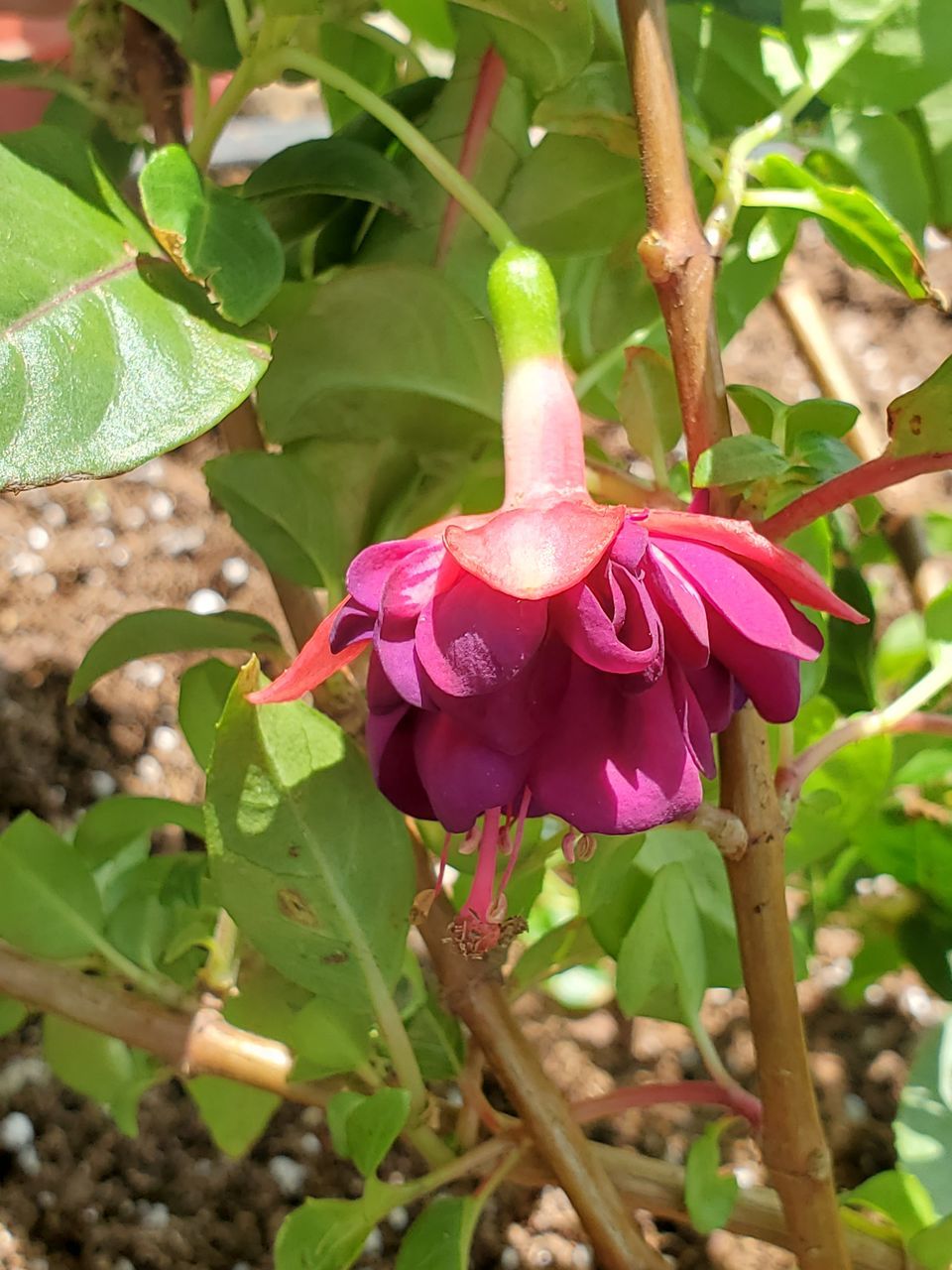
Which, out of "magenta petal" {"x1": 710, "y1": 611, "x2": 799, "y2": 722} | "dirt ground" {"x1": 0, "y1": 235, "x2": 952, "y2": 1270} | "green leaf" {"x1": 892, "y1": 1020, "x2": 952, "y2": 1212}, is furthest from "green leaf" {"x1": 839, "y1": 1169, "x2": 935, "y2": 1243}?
"magenta petal" {"x1": 710, "y1": 611, "x2": 799, "y2": 722}

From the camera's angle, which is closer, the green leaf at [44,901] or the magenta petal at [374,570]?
the magenta petal at [374,570]

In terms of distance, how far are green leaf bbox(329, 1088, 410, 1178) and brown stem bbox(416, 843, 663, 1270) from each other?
0.19ft

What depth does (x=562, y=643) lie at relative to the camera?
27 centimetres

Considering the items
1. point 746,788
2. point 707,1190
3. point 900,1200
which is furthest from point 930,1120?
point 746,788

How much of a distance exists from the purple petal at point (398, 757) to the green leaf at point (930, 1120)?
1.14 feet

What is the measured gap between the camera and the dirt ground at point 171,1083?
62 cm

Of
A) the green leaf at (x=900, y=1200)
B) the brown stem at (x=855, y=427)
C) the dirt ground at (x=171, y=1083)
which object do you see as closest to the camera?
the green leaf at (x=900, y=1200)

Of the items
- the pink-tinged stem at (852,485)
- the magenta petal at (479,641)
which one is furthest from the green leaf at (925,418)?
the magenta petal at (479,641)

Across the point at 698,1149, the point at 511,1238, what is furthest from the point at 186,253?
the point at 511,1238

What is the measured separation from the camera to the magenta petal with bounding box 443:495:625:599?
0.24 m

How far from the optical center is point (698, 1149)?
1.42 feet

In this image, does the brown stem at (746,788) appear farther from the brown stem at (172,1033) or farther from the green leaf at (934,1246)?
the brown stem at (172,1033)

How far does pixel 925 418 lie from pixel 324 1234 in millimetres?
303

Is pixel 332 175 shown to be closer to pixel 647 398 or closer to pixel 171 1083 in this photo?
pixel 647 398
